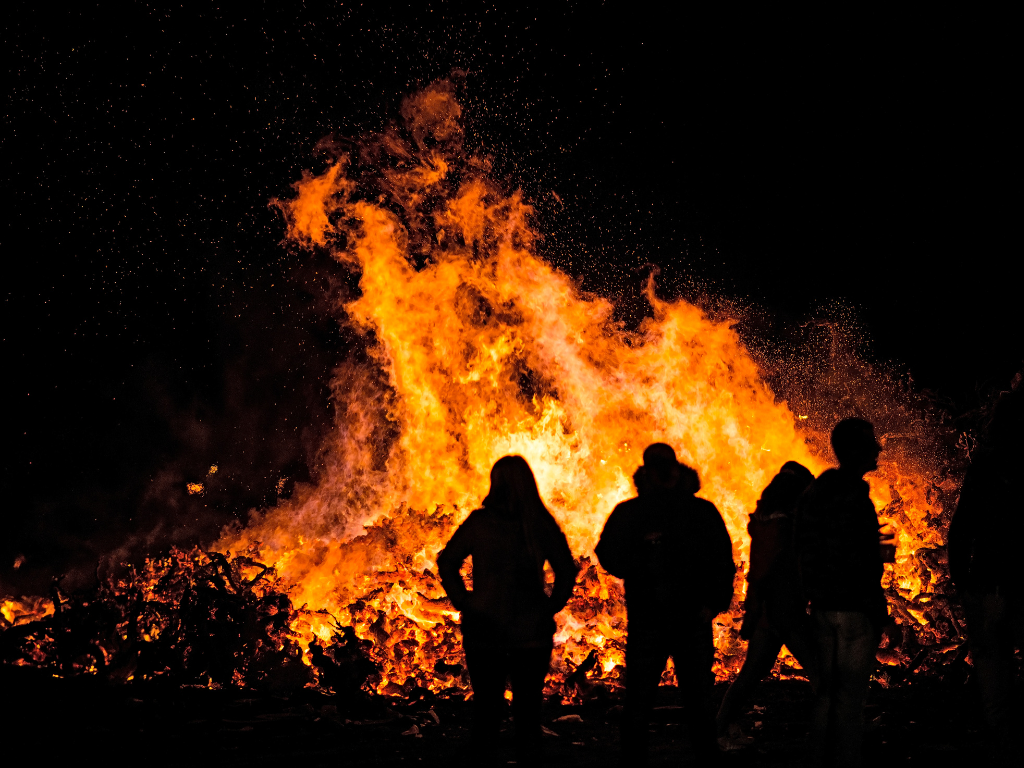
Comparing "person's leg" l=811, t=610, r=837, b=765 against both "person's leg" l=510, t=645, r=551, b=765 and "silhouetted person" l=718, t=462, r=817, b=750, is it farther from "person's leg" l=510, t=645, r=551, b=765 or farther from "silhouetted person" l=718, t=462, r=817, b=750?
"person's leg" l=510, t=645, r=551, b=765

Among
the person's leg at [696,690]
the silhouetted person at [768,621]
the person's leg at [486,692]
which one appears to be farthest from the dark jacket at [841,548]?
the person's leg at [486,692]

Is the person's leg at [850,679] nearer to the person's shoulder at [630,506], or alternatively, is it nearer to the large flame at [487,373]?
the person's shoulder at [630,506]

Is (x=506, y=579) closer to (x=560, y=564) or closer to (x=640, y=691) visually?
(x=560, y=564)

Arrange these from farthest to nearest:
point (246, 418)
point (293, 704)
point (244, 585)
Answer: point (246, 418) < point (244, 585) < point (293, 704)

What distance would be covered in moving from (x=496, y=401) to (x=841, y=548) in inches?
324

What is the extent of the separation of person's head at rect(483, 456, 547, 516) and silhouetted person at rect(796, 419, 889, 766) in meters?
1.38

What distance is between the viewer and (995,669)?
4172 millimetres

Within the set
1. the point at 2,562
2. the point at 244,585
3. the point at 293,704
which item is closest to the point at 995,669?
the point at 293,704

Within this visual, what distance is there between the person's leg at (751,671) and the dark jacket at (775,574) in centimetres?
10

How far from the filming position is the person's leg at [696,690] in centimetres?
433

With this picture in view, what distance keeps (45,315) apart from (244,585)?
384 inches

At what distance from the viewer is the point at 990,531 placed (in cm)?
420

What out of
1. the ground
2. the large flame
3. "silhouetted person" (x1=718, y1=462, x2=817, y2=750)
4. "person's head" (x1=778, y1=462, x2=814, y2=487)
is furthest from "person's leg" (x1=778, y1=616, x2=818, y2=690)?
the large flame

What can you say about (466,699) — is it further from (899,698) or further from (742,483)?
(742,483)
